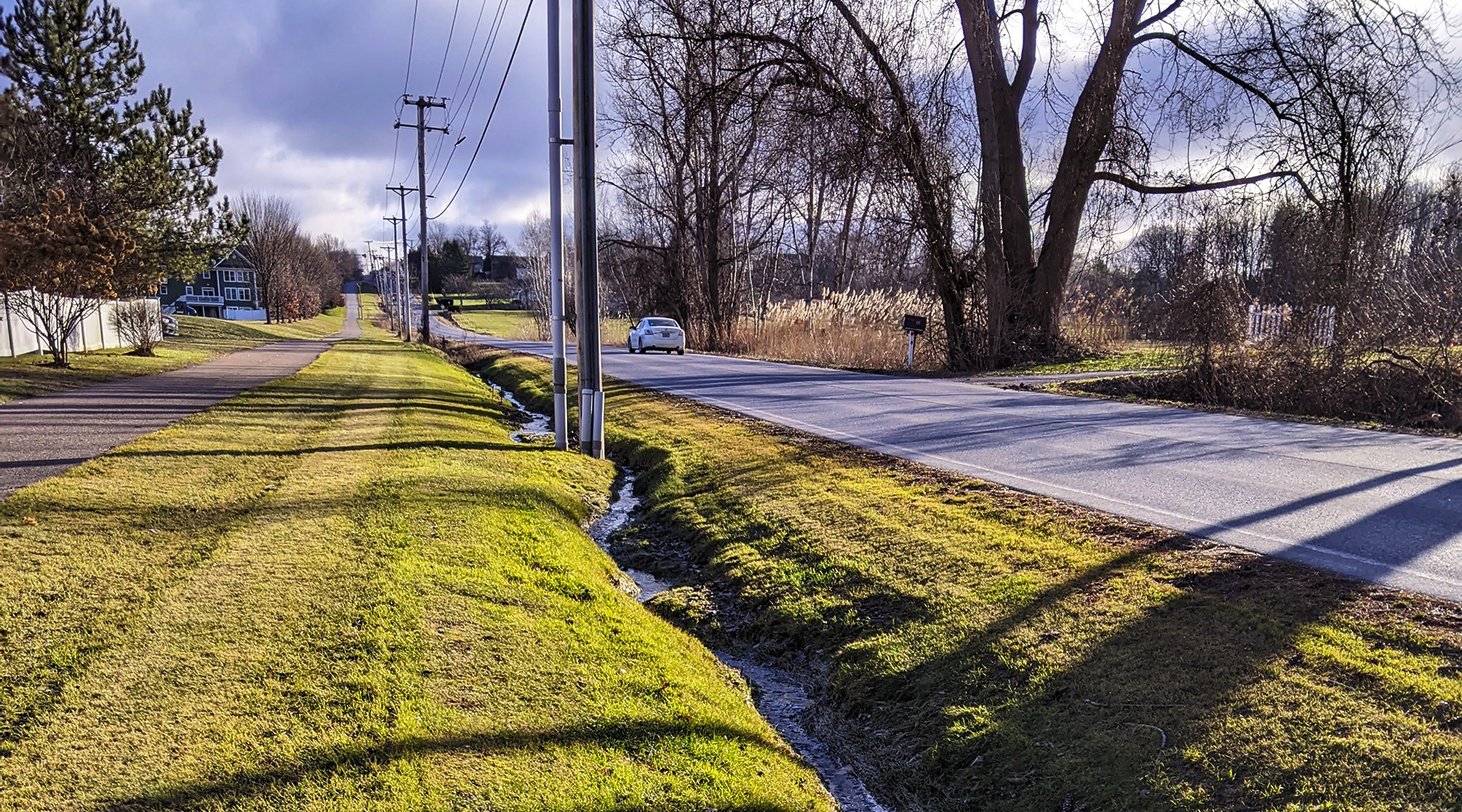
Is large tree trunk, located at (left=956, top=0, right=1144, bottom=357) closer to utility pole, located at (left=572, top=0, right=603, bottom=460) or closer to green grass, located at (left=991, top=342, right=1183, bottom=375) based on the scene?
green grass, located at (left=991, top=342, right=1183, bottom=375)

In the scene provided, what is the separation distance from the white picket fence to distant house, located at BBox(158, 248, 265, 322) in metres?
95.9

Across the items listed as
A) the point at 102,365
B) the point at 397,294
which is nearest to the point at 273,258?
the point at 397,294

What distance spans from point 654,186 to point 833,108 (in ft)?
84.8

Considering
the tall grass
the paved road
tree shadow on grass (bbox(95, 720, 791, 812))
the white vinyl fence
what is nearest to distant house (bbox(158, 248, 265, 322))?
the white vinyl fence

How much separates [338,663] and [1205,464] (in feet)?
24.8

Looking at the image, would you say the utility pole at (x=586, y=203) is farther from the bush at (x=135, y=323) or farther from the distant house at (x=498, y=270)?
the distant house at (x=498, y=270)

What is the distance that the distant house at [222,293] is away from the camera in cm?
9531

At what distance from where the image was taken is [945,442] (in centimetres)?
1017

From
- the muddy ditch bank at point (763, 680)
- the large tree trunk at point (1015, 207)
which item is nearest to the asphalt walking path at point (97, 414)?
the muddy ditch bank at point (763, 680)

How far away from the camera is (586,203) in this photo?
35.1 ft

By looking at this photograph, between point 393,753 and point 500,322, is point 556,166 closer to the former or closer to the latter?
point 393,753

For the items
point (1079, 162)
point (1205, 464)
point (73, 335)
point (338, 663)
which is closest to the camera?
point (338, 663)

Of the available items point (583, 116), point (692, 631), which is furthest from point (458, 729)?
point (583, 116)

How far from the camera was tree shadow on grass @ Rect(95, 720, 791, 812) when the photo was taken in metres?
3.17
